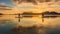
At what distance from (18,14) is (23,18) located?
0.50 ft

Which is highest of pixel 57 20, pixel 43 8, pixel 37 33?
pixel 43 8

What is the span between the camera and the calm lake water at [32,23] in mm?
4715

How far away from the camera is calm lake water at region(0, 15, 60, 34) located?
471 centimetres

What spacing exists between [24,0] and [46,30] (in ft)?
2.92

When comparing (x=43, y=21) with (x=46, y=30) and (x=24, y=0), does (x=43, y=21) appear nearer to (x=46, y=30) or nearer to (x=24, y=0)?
(x=46, y=30)

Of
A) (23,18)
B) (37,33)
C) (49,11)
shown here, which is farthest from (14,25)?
(49,11)

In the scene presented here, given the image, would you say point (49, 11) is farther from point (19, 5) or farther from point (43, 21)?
point (19, 5)

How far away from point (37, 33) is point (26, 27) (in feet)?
0.98

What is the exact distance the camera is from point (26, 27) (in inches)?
187

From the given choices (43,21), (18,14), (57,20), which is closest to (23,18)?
(18,14)

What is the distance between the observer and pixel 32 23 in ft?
15.5

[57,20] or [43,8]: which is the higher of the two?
[43,8]

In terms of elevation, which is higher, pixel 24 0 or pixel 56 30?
pixel 24 0

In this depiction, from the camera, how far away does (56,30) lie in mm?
4727
